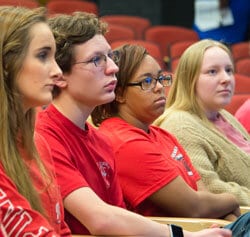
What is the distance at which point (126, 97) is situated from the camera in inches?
120

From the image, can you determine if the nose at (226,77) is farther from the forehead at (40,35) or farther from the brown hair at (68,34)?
the forehead at (40,35)

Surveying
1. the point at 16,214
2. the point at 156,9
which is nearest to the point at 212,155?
the point at 16,214

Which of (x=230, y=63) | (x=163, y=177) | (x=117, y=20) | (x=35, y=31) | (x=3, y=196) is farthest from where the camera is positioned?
(x=117, y=20)

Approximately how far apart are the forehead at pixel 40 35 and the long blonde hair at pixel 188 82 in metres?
1.43

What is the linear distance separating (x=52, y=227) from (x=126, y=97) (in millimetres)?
908

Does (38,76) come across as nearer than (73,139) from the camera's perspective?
Yes

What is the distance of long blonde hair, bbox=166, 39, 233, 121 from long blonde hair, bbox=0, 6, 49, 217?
4.91ft

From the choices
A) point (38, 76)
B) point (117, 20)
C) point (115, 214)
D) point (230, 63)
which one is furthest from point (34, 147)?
point (117, 20)

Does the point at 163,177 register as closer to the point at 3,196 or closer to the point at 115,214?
the point at 115,214

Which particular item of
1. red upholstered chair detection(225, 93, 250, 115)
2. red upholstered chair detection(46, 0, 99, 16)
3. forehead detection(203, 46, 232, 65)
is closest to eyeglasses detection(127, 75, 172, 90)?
forehead detection(203, 46, 232, 65)

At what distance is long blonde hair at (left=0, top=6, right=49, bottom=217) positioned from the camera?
7.04 ft

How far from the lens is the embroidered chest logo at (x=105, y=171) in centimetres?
272

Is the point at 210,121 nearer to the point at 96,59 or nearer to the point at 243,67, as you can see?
the point at 96,59

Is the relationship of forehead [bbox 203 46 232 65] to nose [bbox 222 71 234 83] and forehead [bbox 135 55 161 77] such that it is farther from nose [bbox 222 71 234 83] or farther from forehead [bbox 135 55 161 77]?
forehead [bbox 135 55 161 77]
